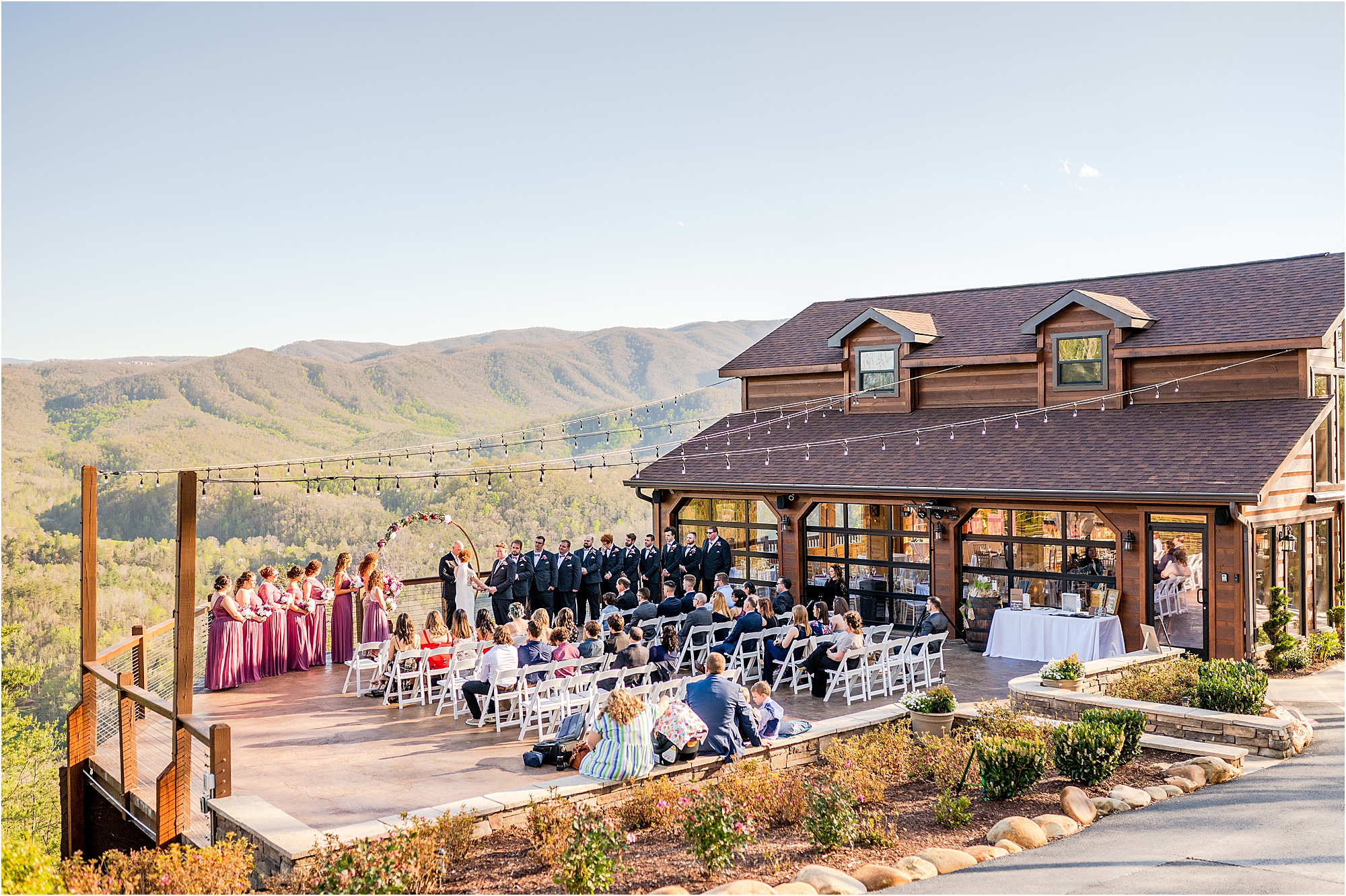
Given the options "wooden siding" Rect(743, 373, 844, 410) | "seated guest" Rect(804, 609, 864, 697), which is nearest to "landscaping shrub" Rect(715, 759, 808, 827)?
"seated guest" Rect(804, 609, 864, 697)

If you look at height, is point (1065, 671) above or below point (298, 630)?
below

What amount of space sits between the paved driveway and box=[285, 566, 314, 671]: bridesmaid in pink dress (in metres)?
10.3

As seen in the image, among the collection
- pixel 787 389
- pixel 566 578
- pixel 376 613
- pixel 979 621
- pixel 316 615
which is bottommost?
pixel 979 621

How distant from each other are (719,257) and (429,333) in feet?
170

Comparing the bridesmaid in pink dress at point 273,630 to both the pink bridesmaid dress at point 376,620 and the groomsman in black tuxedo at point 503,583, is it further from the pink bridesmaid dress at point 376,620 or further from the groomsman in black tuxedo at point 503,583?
the groomsman in black tuxedo at point 503,583

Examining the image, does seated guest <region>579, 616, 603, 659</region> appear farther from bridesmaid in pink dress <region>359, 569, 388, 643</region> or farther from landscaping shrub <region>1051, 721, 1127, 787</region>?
landscaping shrub <region>1051, 721, 1127, 787</region>

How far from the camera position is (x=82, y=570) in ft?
37.3

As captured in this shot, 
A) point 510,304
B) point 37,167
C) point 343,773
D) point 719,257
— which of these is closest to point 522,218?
point 719,257

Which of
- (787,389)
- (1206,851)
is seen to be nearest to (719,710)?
(1206,851)

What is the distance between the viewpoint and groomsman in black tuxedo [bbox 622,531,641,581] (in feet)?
58.9

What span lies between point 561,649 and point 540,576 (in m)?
5.66

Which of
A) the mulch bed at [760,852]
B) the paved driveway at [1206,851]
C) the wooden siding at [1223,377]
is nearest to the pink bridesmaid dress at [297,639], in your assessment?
the mulch bed at [760,852]

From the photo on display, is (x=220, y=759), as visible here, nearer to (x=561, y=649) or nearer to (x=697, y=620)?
(x=561, y=649)

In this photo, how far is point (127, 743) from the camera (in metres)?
9.53
